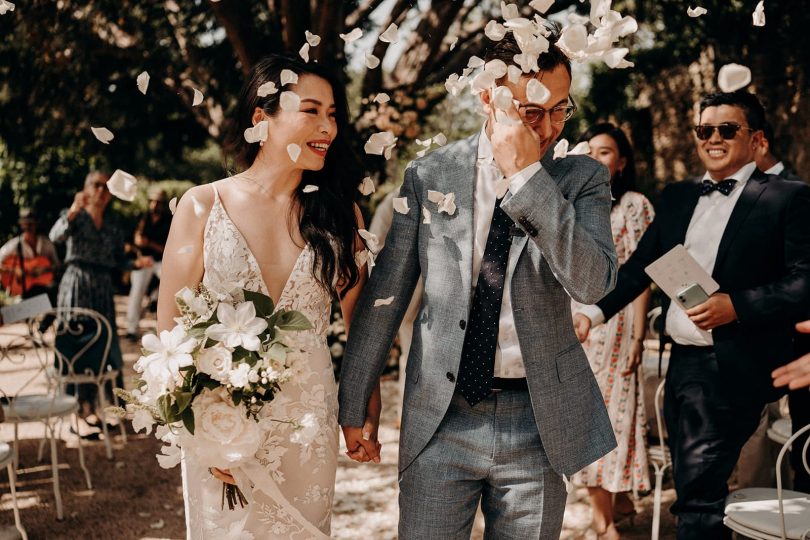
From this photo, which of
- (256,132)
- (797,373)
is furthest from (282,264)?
(797,373)

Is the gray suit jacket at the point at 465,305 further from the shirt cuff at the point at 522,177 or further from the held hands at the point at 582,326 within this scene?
the held hands at the point at 582,326

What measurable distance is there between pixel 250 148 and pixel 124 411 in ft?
3.44

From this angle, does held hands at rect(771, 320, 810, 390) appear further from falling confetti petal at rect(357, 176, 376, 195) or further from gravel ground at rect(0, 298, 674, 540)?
gravel ground at rect(0, 298, 674, 540)

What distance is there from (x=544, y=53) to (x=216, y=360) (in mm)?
1243

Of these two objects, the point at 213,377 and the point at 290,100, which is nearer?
the point at 213,377

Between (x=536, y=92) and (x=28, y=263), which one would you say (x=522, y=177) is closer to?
(x=536, y=92)

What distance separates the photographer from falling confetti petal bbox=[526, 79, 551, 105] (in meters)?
2.10

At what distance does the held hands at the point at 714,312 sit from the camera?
3.11 m

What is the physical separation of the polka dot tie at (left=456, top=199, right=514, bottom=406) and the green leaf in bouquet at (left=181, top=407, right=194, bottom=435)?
0.77 m

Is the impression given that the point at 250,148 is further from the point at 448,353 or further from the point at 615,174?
the point at 615,174

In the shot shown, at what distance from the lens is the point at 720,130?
11.2 ft

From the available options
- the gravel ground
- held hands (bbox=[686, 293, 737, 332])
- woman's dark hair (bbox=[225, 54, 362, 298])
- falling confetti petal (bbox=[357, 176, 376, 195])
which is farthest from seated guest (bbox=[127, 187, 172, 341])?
held hands (bbox=[686, 293, 737, 332])

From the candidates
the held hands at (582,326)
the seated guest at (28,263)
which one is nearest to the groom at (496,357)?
the held hands at (582,326)

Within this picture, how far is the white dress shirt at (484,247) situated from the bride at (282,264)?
1.73 ft
